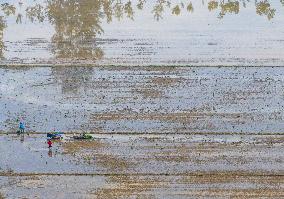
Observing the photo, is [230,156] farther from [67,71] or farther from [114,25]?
[114,25]

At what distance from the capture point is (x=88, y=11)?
1507 inches

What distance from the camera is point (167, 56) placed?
29.9m

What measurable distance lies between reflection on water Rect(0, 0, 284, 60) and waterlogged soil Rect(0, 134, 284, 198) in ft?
47.1

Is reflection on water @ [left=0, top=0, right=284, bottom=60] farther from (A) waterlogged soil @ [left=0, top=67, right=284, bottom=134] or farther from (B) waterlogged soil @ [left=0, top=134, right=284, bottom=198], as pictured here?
(B) waterlogged soil @ [left=0, top=134, right=284, bottom=198]

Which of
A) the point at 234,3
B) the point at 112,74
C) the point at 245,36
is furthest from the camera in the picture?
the point at 234,3

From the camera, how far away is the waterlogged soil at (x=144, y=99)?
2098 centimetres

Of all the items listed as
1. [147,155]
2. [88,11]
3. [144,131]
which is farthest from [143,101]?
[88,11]

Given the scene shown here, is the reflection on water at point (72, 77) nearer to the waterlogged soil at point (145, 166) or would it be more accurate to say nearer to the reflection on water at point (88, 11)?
the reflection on water at point (88, 11)

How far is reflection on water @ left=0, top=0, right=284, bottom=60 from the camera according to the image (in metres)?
34.8

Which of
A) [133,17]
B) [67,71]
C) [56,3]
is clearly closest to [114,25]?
[133,17]

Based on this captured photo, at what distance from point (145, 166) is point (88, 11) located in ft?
72.0

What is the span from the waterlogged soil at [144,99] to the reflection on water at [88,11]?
22.6 feet

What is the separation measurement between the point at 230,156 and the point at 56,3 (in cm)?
2479

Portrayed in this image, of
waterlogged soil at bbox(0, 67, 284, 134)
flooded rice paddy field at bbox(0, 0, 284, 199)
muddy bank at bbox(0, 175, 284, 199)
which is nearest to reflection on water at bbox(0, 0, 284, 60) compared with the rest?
flooded rice paddy field at bbox(0, 0, 284, 199)
